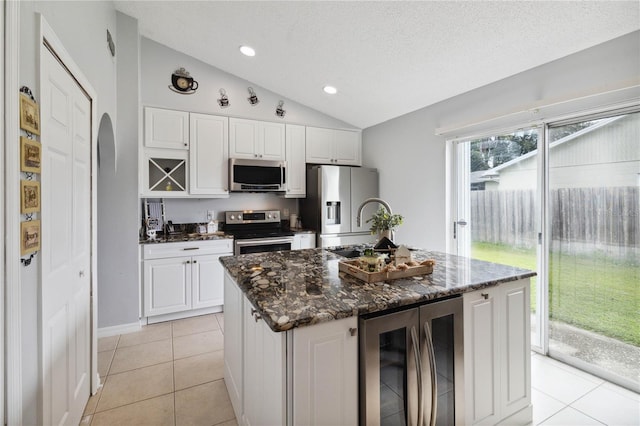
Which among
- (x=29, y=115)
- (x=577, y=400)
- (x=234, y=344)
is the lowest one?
(x=577, y=400)

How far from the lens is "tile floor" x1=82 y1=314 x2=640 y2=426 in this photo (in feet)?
6.11

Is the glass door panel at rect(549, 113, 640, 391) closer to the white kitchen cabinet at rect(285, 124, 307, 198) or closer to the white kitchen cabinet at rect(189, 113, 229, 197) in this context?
the white kitchen cabinet at rect(285, 124, 307, 198)

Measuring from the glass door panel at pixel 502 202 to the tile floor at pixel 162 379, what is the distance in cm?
267

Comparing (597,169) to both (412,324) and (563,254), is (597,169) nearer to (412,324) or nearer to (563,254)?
(563,254)

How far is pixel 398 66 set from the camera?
2.91 metres

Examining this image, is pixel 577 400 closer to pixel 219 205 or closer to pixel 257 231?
pixel 257 231

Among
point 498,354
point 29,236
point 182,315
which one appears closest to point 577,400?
point 498,354

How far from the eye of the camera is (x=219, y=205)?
402 cm

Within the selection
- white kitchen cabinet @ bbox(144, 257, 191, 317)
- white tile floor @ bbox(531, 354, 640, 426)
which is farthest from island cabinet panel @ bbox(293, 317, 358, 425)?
white kitchen cabinet @ bbox(144, 257, 191, 317)

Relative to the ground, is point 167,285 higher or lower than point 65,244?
lower

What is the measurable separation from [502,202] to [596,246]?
0.78 m

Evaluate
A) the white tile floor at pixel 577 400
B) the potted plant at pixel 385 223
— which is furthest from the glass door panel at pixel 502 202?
the potted plant at pixel 385 223

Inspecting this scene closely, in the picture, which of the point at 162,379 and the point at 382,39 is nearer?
the point at 162,379

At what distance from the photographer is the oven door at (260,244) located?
11.6ft
